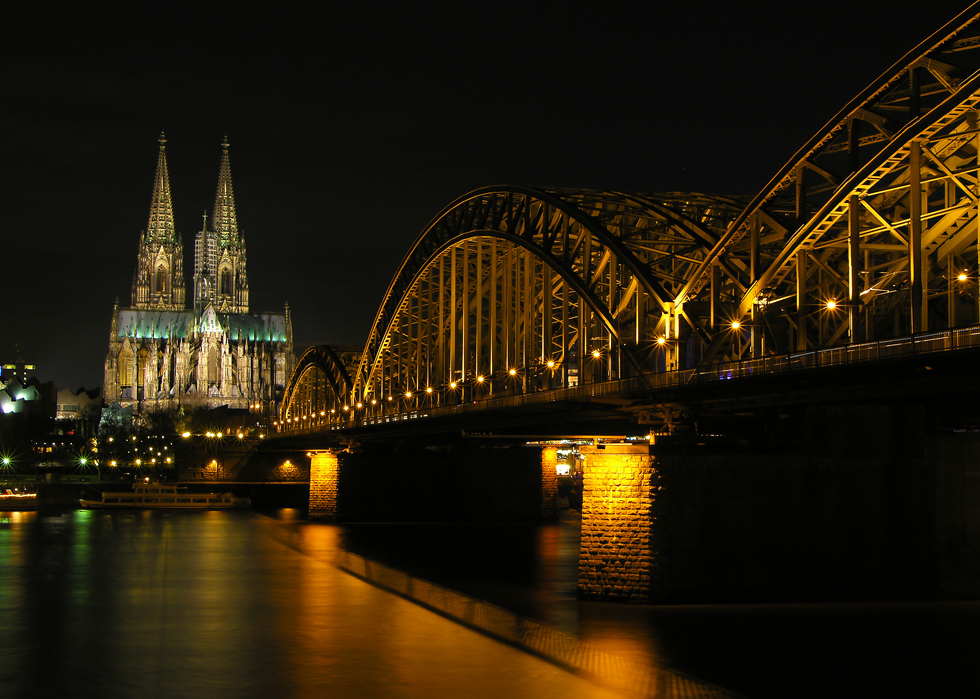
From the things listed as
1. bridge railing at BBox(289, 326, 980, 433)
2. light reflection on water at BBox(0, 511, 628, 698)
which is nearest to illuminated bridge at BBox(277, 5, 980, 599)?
bridge railing at BBox(289, 326, 980, 433)

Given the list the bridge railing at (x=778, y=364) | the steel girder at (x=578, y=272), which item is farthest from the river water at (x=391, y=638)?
the steel girder at (x=578, y=272)

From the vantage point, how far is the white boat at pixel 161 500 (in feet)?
397

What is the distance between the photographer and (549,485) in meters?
95.8

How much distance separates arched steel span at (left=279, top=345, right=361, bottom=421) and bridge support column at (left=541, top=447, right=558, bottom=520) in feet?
106

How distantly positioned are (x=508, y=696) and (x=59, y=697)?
411 inches

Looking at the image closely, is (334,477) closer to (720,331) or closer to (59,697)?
(720,331)

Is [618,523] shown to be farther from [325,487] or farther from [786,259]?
[325,487]

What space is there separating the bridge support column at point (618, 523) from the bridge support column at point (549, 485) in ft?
165

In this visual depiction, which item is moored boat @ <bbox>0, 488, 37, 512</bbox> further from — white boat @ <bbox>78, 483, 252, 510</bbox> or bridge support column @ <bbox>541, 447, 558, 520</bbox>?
bridge support column @ <bbox>541, 447, 558, 520</bbox>

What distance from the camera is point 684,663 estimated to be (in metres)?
32.3

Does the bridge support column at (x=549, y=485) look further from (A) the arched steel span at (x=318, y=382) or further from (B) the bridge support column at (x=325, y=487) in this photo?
(A) the arched steel span at (x=318, y=382)

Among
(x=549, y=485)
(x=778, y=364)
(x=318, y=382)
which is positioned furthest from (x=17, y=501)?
(x=778, y=364)

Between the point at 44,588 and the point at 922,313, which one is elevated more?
the point at 922,313

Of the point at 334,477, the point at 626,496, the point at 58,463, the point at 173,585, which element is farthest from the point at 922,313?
the point at 58,463
